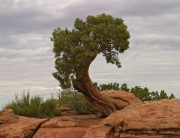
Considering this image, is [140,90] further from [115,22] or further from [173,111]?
[173,111]

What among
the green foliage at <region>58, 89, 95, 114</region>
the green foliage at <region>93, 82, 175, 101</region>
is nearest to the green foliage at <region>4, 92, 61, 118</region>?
the green foliage at <region>58, 89, 95, 114</region>

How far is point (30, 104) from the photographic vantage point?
18.1m

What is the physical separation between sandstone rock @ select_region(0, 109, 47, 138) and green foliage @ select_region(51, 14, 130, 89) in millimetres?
2151

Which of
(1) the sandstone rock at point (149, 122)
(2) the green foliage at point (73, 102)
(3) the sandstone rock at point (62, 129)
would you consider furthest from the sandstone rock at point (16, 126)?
(2) the green foliage at point (73, 102)

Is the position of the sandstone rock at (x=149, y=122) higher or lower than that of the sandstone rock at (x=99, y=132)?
higher

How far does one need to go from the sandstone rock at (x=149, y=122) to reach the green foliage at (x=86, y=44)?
3293 millimetres

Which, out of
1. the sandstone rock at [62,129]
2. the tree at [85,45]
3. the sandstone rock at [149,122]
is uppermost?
the tree at [85,45]

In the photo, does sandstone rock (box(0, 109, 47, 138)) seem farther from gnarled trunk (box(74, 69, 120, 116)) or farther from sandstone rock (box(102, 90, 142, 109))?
sandstone rock (box(102, 90, 142, 109))

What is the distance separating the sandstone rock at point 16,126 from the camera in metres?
13.3

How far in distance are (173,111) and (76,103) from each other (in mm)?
8329

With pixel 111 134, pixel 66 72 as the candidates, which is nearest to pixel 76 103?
pixel 66 72

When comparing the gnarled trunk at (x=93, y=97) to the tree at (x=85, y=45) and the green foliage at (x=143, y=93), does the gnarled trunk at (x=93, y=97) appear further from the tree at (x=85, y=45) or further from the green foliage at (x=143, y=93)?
the green foliage at (x=143, y=93)

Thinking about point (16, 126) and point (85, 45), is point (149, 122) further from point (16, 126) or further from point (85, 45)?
point (16, 126)

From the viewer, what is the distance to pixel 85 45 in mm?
14078
